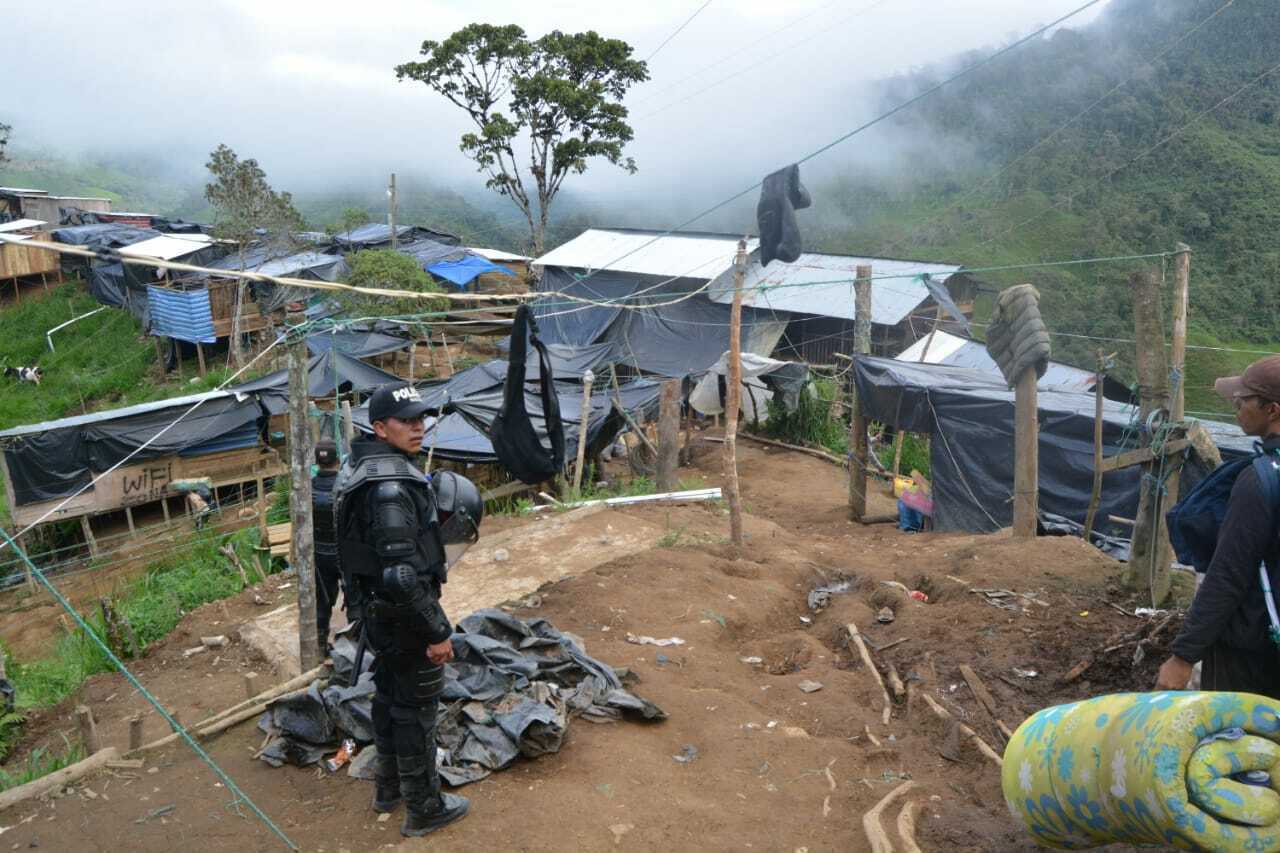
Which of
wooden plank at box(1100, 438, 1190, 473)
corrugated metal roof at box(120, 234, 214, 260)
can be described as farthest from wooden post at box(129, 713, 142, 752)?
corrugated metal roof at box(120, 234, 214, 260)

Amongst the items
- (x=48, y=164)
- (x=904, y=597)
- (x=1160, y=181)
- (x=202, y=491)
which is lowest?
(x=202, y=491)

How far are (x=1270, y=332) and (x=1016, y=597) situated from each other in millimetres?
20316

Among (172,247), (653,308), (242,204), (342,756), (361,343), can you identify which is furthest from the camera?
(172,247)

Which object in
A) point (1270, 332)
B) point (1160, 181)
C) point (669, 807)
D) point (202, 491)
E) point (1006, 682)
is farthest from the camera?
point (1160, 181)

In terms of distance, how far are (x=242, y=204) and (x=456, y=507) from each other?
2219 cm

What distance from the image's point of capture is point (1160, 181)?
29.2 m

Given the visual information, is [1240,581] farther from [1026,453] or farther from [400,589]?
[1026,453]

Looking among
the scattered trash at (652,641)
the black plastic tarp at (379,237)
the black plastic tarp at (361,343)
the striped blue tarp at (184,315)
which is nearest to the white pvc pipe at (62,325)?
the striped blue tarp at (184,315)

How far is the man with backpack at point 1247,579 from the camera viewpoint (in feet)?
8.95

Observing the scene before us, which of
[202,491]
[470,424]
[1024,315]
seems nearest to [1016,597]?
[1024,315]

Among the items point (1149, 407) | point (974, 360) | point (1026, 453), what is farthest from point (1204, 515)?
point (974, 360)

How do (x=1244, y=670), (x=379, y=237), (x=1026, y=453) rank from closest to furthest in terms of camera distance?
(x=1244, y=670) < (x=1026, y=453) < (x=379, y=237)

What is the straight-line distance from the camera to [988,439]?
10531mm

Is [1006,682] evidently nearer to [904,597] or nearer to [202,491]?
[904,597]
